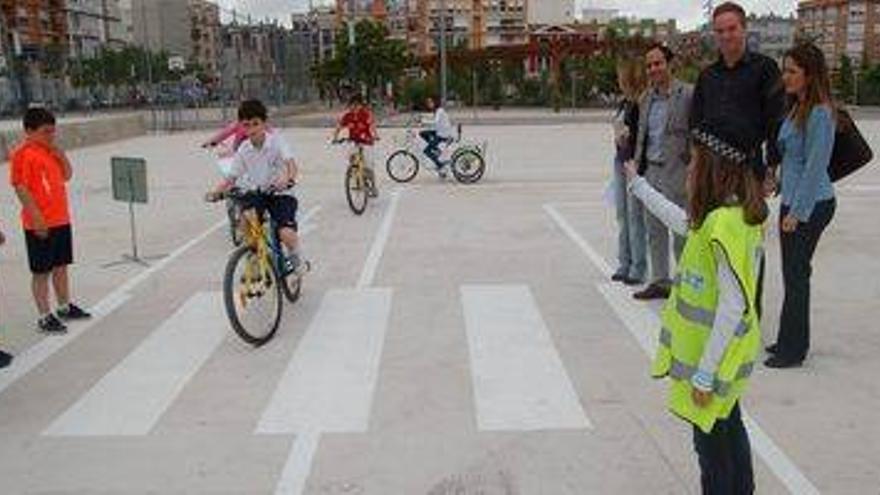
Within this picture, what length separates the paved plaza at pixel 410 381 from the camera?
483 cm

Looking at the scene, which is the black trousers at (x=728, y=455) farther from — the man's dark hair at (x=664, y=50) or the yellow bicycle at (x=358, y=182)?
the yellow bicycle at (x=358, y=182)

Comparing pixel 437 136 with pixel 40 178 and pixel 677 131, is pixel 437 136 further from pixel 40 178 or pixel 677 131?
pixel 40 178

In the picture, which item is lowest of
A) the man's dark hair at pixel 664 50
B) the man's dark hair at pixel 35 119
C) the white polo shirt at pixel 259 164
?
the white polo shirt at pixel 259 164

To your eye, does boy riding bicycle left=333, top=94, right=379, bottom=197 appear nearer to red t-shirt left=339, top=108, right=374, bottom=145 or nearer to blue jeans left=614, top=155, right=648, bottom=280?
red t-shirt left=339, top=108, right=374, bottom=145

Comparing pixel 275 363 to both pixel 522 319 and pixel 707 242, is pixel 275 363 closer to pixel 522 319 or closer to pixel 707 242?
pixel 522 319

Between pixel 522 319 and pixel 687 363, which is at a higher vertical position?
pixel 687 363

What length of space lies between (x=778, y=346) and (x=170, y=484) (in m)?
3.70

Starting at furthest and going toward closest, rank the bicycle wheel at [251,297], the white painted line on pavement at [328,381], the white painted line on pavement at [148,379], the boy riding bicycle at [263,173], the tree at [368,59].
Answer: the tree at [368,59] → the boy riding bicycle at [263,173] → the bicycle wheel at [251,297] → the white painted line on pavement at [148,379] → the white painted line on pavement at [328,381]

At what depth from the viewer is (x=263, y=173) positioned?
788cm

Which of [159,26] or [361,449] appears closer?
[361,449]

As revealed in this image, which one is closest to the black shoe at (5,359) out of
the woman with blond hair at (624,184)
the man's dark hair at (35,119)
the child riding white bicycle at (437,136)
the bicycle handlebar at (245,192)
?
the man's dark hair at (35,119)

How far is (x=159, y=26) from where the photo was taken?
277 ft

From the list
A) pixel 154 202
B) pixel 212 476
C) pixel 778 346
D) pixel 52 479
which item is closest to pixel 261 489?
pixel 212 476

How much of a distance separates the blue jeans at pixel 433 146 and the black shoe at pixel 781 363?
11.9 metres
